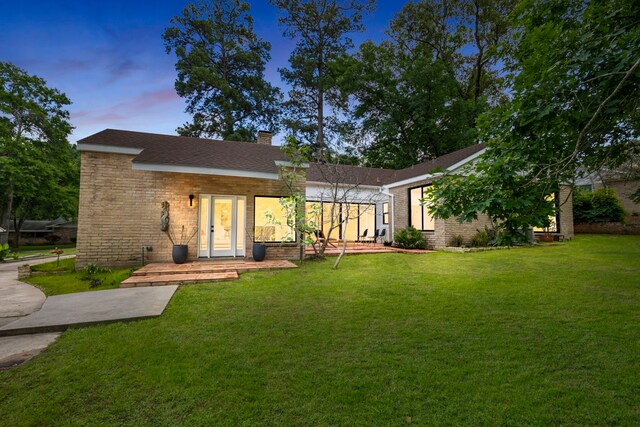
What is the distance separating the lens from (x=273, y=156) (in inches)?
434

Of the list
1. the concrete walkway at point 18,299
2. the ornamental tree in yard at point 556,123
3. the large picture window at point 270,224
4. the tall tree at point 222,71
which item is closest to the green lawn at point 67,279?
the concrete walkway at point 18,299

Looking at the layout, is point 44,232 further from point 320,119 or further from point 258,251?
point 258,251

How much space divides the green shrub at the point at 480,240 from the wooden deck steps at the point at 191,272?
7.88 m

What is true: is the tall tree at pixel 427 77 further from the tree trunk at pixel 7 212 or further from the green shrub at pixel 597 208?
the tree trunk at pixel 7 212

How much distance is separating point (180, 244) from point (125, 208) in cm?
184

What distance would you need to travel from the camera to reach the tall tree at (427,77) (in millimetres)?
20922

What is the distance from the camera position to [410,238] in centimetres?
1265

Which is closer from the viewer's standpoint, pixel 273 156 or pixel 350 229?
pixel 273 156

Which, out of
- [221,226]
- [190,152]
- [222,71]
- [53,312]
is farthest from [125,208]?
[222,71]

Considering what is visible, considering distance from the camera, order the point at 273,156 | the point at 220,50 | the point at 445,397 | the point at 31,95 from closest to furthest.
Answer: the point at 445,397
the point at 273,156
the point at 31,95
the point at 220,50

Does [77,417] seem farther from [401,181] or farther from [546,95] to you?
[401,181]

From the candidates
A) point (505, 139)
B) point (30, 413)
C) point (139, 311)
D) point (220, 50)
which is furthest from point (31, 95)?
point (505, 139)

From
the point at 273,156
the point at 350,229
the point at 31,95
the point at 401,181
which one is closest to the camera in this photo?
the point at 273,156

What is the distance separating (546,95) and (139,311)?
6701 mm
